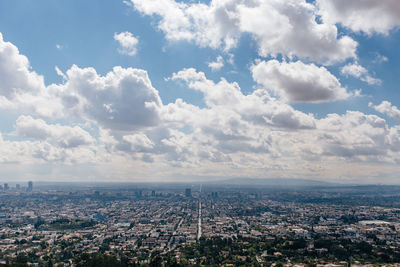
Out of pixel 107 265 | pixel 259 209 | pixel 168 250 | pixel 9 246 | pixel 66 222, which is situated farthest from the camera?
pixel 259 209

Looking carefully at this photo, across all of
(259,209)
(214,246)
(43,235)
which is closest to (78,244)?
(43,235)

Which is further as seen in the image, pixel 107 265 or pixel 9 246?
pixel 9 246

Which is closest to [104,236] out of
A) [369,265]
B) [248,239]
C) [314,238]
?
[248,239]

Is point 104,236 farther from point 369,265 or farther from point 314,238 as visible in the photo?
point 369,265

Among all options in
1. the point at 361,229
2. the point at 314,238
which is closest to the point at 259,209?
the point at 361,229

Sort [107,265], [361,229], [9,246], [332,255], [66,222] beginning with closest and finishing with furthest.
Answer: [107,265] < [332,255] < [9,246] < [361,229] < [66,222]

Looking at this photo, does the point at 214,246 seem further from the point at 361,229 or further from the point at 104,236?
the point at 361,229

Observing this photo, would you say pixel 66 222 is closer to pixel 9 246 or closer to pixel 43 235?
pixel 43 235

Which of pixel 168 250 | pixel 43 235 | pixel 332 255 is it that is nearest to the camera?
pixel 332 255

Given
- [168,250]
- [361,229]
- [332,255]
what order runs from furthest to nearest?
[361,229] → [168,250] → [332,255]

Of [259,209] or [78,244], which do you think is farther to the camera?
[259,209]
